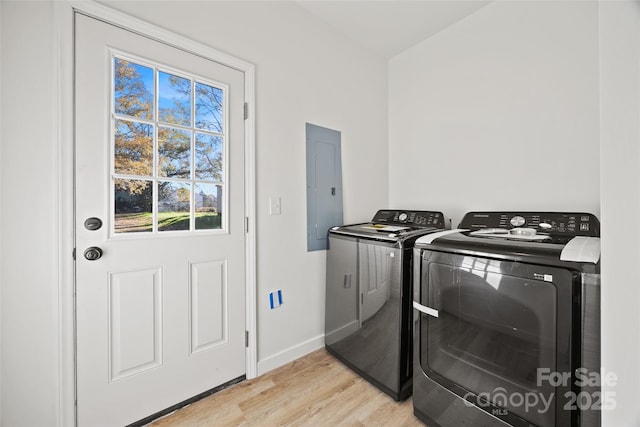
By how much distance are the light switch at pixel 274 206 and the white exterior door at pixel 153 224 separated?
0.20 meters

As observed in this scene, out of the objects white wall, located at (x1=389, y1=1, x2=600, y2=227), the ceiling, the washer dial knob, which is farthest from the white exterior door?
the washer dial knob

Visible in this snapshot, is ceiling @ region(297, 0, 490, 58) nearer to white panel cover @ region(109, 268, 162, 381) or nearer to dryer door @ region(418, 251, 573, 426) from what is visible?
dryer door @ region(418, 251, 573, 426)

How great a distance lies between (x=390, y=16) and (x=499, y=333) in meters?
2.27

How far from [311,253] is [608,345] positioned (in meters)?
1.64

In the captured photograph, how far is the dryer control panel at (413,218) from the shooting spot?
193 centimetres

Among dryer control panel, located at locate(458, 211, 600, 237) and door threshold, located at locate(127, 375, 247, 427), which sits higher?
dryer control panel, located at locate(458, 211, 600, 237)

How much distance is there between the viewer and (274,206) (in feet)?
6.00

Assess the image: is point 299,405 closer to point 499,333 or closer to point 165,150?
point 499,333

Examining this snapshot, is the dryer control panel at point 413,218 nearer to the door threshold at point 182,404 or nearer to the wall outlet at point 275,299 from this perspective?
the wall outlet at point 275,299

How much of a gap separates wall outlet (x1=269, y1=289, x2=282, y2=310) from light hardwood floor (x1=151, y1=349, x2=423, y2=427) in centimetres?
45

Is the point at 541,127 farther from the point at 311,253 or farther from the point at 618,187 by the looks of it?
the point at 311,253

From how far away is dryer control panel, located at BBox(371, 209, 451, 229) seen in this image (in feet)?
6.33

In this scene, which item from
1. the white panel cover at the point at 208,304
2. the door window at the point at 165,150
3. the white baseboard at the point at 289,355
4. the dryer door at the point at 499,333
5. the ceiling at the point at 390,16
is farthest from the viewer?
the ceiling at the point at 390,16

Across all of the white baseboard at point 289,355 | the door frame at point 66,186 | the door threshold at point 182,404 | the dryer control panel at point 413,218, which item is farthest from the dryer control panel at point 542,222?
the door frame at point 66,186
